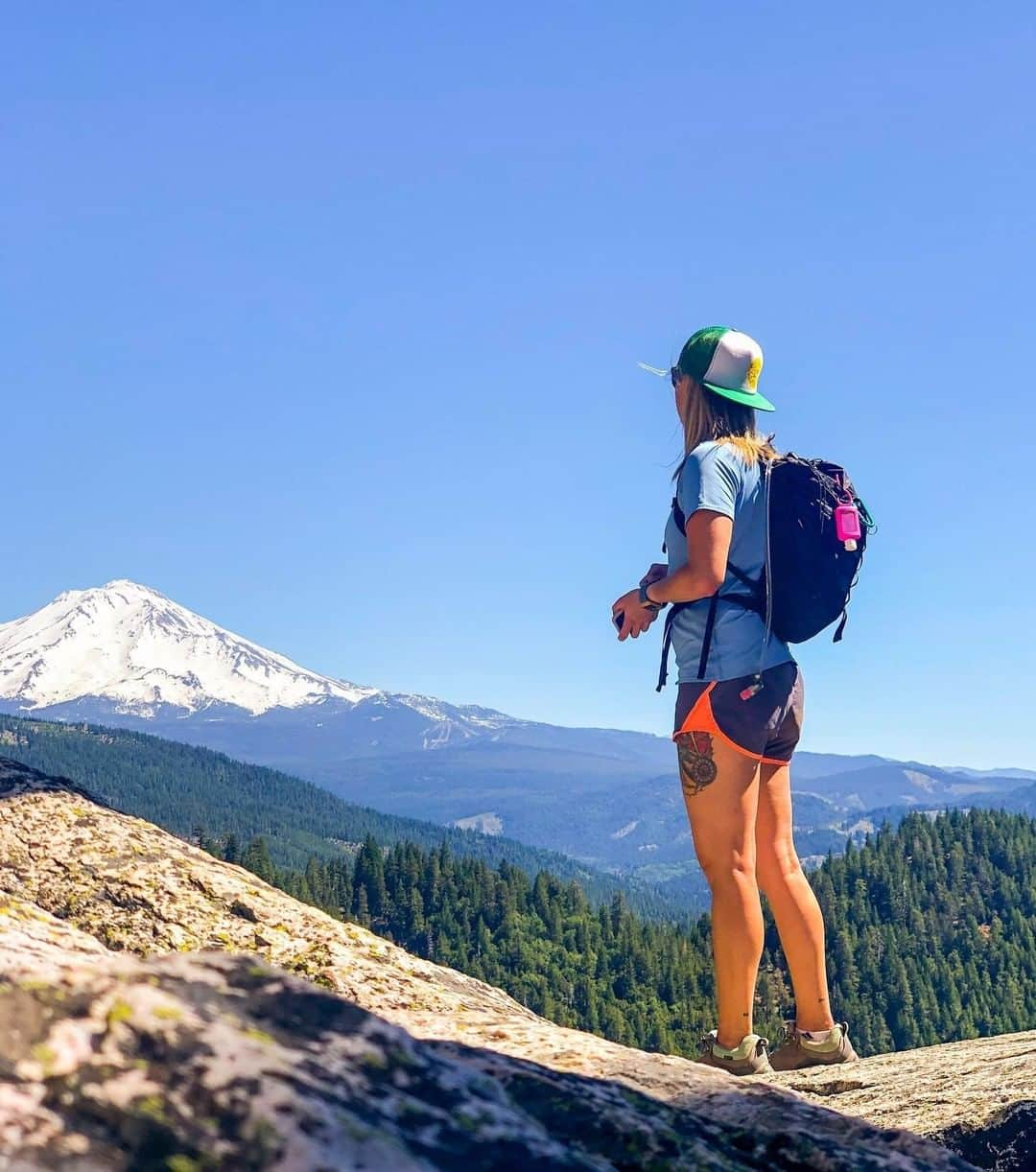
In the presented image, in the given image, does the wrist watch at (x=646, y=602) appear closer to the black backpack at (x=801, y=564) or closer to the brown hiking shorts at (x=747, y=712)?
the black backpack at (x=801, y=564)

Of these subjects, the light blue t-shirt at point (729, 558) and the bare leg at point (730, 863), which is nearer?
the bare leg at point (730, 863)

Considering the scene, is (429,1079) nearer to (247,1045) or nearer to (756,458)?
(247,1045)

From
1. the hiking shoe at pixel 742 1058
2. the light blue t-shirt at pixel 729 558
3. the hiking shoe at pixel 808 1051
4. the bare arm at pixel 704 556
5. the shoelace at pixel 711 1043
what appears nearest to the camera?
the hiking shoe at pixel 742 1058

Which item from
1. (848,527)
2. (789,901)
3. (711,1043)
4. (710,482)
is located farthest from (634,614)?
(711,1043)

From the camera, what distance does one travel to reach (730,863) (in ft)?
22.6

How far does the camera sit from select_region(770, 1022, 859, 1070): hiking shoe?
7438 mm

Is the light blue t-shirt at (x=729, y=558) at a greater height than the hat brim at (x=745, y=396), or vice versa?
the hat brim at (x=745, y=396)

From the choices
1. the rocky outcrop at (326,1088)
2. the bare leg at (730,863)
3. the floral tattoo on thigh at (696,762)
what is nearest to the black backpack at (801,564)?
the floral tattoo on thigh at (696,762)

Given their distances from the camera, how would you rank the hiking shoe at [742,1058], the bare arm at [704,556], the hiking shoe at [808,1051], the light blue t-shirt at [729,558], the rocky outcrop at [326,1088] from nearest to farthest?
the rocky outcrop at [326,1088], the hiking shoe at [742,1058], the bare arm at [704,556], the light blue t-shirt at [729,558], the hiking shoe at [808,1051]

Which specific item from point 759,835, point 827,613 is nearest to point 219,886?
point 759,835

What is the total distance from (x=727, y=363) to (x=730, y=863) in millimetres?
3258

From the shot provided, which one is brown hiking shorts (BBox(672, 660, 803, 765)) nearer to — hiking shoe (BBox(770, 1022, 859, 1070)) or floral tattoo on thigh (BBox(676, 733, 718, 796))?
floral tattoo on thigh (BBox(676, 733, 718, 796))

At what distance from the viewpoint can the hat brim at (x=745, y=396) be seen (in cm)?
760

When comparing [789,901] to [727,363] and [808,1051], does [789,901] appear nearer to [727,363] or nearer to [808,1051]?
[808,1051]
